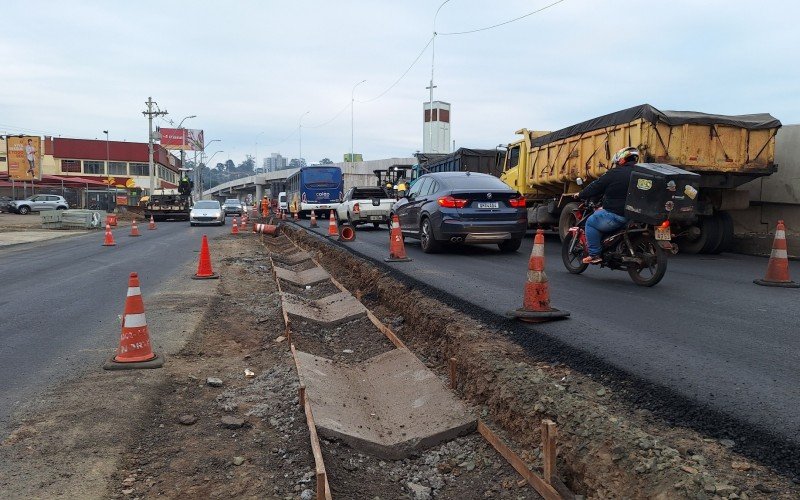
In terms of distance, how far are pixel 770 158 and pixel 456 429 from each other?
10.6 meters

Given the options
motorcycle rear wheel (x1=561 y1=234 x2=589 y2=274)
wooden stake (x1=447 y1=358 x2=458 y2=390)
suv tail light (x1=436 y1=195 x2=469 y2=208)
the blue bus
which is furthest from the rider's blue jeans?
the blue bus

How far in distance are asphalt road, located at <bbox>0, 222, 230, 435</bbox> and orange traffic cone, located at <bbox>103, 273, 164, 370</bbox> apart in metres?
0.28

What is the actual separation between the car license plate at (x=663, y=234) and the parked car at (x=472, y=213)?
472 centimetres

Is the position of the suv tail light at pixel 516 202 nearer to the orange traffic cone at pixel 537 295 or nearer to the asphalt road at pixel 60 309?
the orange traffic cone at pixel 537 295

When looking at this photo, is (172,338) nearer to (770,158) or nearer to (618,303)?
(618,303)

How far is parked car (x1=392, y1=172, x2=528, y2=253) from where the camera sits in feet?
38.2


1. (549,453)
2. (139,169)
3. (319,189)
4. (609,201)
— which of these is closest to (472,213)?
(609,201)

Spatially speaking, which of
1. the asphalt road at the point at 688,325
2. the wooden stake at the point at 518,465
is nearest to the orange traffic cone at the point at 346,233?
the asphalt road at the point at 688,325

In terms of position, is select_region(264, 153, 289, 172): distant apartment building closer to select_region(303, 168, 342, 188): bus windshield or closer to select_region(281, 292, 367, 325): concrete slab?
select_region(303, 168, 342, 188): bus windshield

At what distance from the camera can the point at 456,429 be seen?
4.00 meters

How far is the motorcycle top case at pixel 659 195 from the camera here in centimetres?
707

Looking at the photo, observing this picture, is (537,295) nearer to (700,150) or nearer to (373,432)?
(373,432)

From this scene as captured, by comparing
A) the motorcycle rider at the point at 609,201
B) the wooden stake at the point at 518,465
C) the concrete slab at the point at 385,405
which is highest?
the motorcycle rider at the point at 609,201

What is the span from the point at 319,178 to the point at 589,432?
35.7 metres
